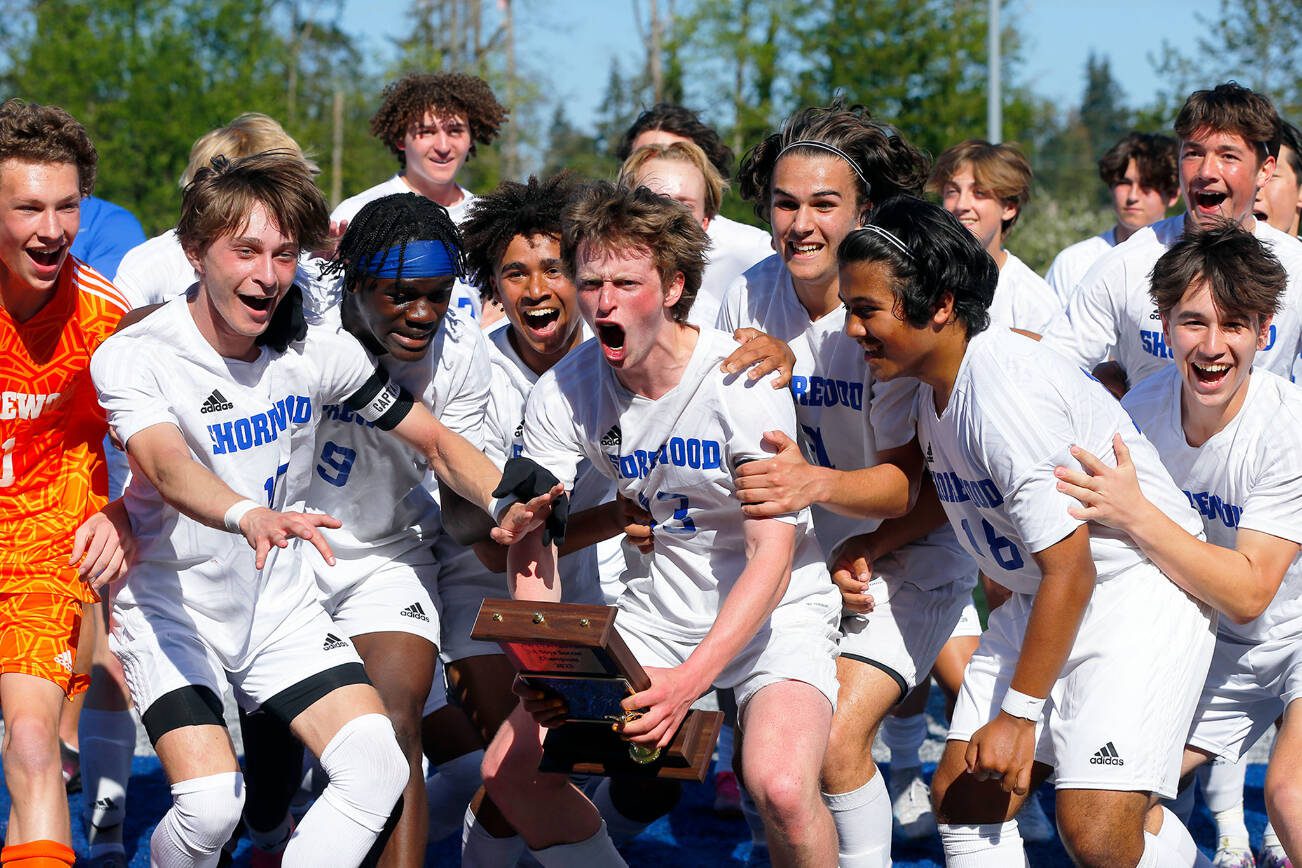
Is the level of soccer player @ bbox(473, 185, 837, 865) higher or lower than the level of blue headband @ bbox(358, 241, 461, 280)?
lower

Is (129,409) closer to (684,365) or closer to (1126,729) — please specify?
(684,365)

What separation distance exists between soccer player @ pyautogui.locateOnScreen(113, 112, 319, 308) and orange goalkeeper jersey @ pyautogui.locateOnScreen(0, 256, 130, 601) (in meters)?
0.76

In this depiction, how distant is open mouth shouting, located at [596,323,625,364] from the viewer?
153 inches

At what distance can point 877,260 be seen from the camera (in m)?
3.71

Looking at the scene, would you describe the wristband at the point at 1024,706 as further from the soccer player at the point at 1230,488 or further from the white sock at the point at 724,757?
the white sock at the point at 724,757

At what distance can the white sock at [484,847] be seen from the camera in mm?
4289

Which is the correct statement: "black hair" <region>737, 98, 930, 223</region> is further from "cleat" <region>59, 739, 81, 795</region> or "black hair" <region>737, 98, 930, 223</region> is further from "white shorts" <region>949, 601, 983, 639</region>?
"cleat" <region>59, 739, 81, 795</region>

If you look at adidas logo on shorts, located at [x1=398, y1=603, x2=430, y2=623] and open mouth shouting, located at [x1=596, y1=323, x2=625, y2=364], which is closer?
open mouth shouting, located at [x1=596, y1=323, x2=625, y2=364]

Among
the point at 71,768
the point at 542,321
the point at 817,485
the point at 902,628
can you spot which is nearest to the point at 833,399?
the point at 817,485

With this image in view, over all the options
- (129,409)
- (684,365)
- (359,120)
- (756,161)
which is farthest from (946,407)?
(359,120)

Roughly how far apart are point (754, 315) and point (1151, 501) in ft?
4.73

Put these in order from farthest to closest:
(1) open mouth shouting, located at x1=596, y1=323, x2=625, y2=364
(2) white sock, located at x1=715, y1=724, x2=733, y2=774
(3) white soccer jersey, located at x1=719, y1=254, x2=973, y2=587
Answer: (2) white sock, located at x1=715, y1=724, x2=733, y2=774
(3) white soccer jersey, located at x1=719, y1=254, x2=973, y2=587
(1) open mouth shouting, located at x1=596, y1=323, x2=625, y2=364

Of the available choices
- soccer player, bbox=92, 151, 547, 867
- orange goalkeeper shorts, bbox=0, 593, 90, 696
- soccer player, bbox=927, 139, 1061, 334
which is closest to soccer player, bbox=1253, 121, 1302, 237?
soccer player, bbox=927, 139, 1061, 334

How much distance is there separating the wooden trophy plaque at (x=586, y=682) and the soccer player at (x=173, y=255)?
246 cm
